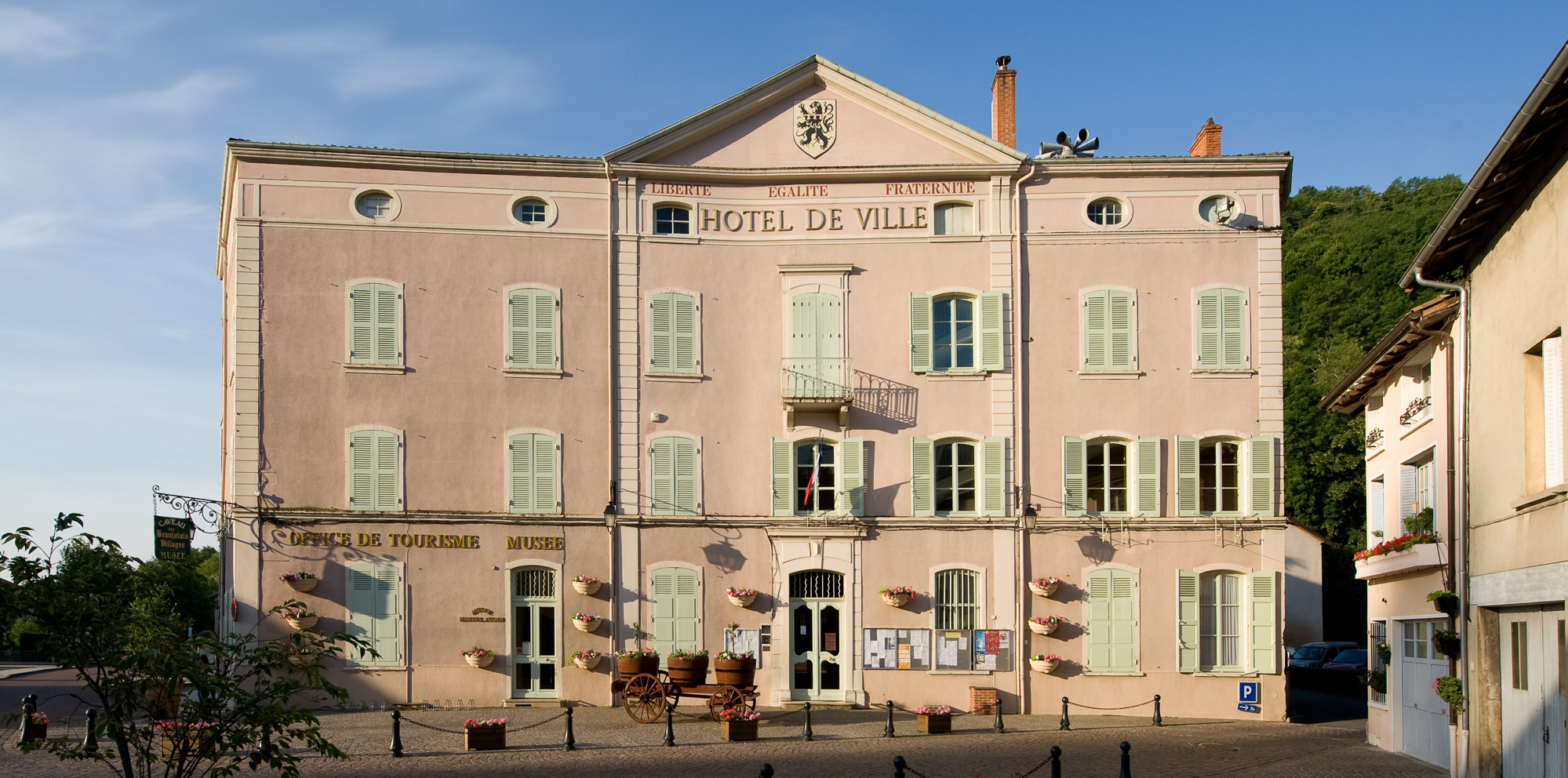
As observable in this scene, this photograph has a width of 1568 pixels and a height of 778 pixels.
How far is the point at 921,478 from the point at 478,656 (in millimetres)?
8166

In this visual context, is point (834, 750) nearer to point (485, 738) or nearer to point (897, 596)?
point (485, 738)

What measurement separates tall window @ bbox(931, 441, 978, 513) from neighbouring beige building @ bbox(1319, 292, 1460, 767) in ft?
20.5

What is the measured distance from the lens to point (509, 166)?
910 inches

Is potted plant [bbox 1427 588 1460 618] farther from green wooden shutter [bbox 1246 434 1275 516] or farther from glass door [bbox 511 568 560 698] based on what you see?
glass door [bbox 511 568 560 698]

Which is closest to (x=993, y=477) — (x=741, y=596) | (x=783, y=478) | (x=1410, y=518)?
(x=783, y=478)

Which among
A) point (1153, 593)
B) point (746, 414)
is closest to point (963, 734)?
point (1153, 593)

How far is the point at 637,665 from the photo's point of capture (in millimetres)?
19812

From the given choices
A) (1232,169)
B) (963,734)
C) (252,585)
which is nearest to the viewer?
(963,734)

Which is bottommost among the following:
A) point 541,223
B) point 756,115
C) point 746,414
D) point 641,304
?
point 746,414

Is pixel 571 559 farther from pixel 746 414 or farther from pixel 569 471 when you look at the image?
pixel 746 414

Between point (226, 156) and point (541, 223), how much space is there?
5.67 m

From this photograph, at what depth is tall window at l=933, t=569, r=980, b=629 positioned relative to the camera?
22.8m

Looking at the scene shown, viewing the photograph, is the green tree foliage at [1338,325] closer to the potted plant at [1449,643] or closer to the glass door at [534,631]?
the potted plant at [1449,643]

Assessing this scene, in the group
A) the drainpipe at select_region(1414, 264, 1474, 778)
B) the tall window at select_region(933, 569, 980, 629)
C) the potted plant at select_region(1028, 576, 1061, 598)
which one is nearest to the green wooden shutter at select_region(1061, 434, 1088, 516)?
the potted plant at select_region(1028, 576, 1061, 598)
